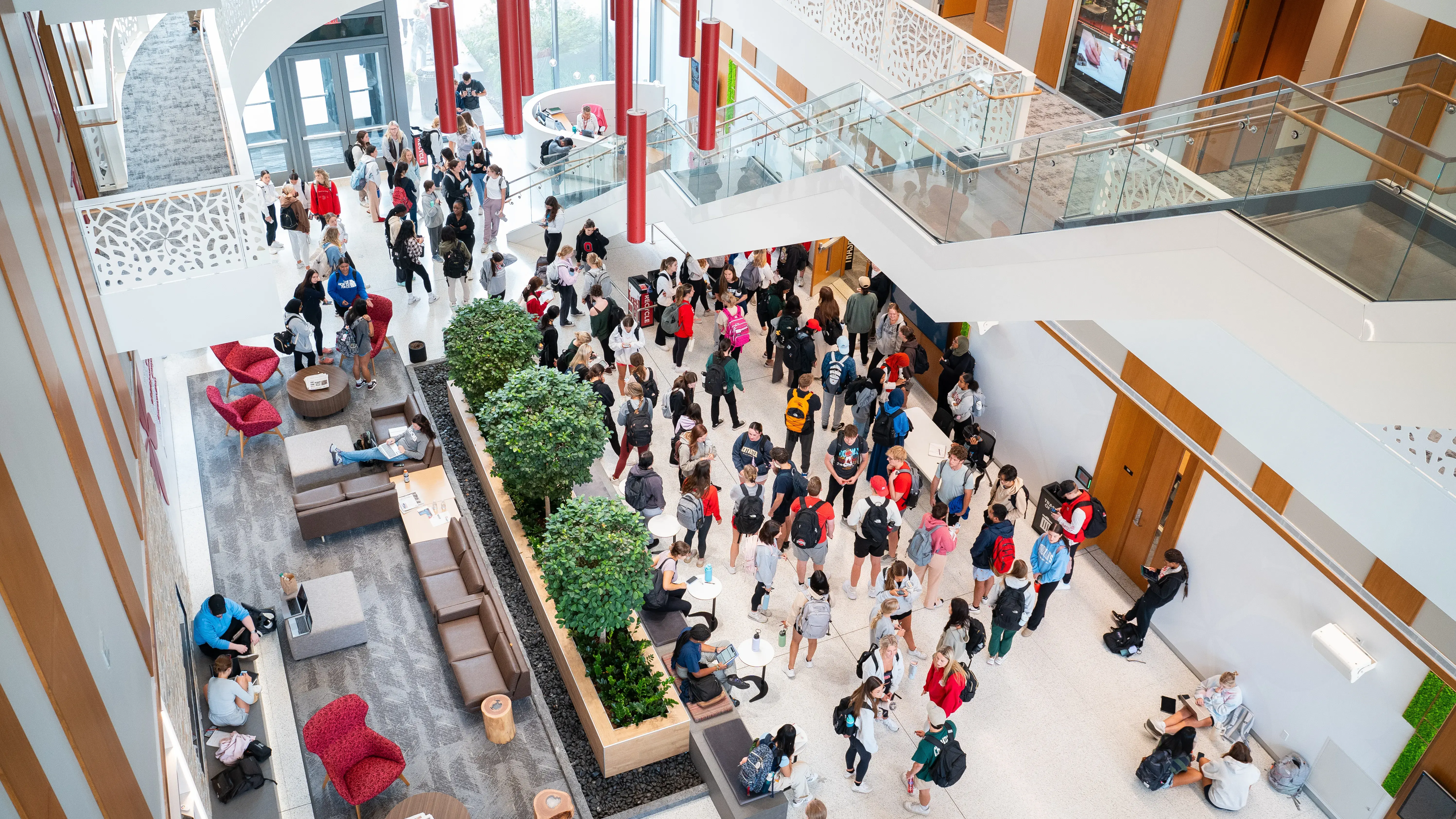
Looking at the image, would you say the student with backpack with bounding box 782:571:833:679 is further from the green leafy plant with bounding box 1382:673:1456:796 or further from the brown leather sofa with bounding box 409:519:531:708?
the green leafy plant with bounding box 1382:673:1456:796

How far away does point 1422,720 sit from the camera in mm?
7930

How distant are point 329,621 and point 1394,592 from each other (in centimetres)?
859

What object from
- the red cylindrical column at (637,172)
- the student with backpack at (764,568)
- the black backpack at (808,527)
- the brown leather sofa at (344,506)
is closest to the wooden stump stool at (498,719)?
the student with backpack at (764,568)

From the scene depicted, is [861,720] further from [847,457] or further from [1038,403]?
[1038,403]

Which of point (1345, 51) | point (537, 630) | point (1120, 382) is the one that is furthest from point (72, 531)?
point (1345, 51)

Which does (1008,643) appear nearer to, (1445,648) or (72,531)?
(1445,648)

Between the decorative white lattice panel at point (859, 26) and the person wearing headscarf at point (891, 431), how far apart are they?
4.03 metres

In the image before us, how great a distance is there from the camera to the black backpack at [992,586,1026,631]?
9.39 metres

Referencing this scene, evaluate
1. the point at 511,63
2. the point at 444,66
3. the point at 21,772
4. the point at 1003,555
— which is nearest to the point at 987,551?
the point at 1003,555

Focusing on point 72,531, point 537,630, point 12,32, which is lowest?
point 537,630

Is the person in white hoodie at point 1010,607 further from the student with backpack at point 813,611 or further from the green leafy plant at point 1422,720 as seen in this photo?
the green leafy plant at point 1422,720

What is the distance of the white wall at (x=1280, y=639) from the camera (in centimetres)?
824

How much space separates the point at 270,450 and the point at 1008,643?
8.09 metres

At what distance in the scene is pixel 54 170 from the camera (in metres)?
7.82
